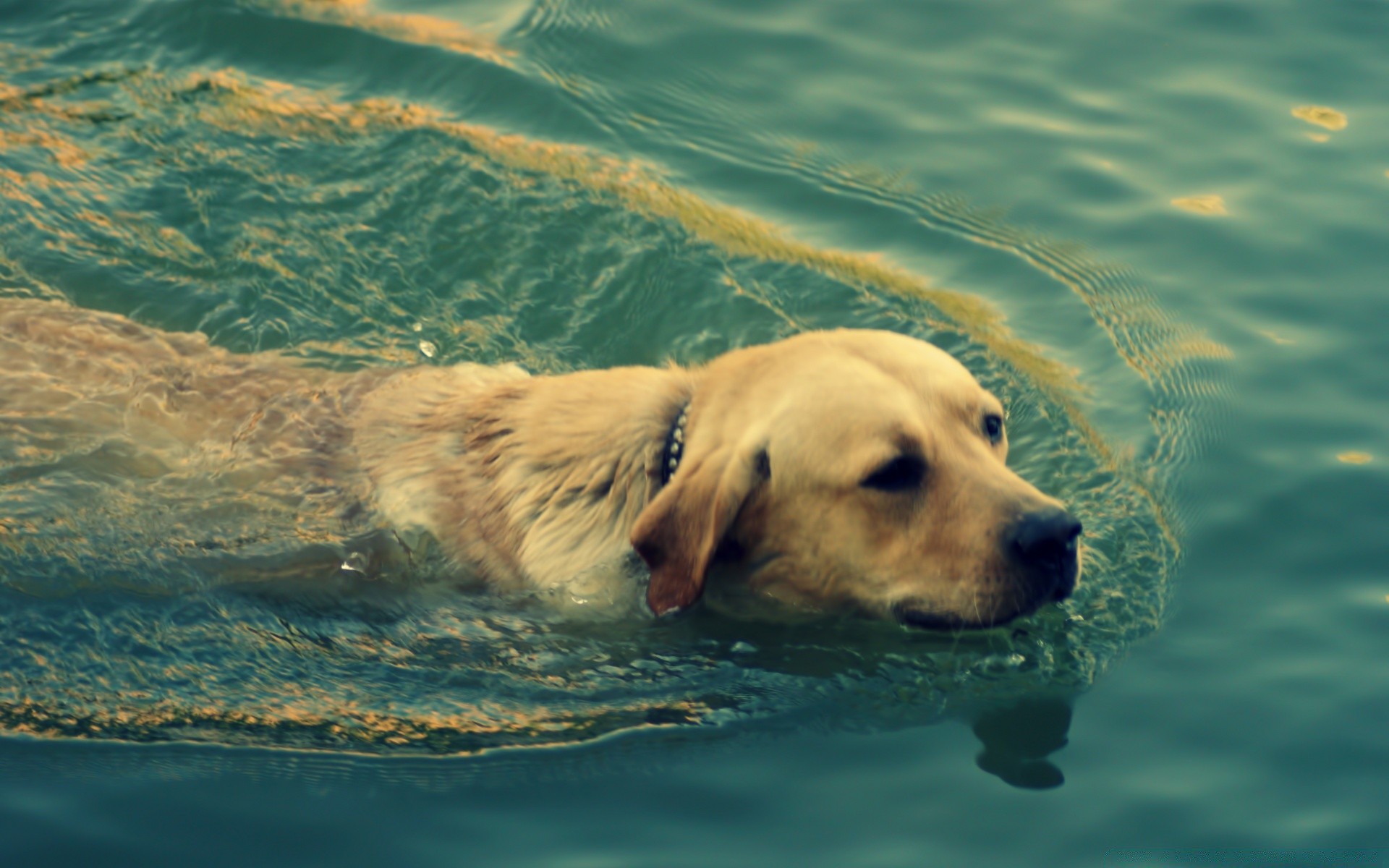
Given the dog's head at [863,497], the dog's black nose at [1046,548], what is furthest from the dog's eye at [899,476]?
the dog's black nose at [1046,548]

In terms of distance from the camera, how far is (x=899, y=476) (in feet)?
14.9

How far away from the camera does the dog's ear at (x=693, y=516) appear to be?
4.58 metres

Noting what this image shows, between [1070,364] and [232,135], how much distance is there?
5031mm

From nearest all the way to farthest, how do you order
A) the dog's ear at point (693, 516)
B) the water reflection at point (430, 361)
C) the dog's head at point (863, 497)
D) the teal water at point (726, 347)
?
the teal water at point (726, 347)
the dog's head at point (863, 497)
the dog's ear at point (693, 516)
the water reflection at point (430, 361)

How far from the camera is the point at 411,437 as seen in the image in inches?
209

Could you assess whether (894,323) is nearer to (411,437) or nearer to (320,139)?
(411,437)

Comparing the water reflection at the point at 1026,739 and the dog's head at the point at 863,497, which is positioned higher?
the dog's head at the point at 863,497

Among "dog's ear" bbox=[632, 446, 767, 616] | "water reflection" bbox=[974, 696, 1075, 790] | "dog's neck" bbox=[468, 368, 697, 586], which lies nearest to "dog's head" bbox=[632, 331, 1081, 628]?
"dog's ear" bbox=[632, 446, 767, 616]

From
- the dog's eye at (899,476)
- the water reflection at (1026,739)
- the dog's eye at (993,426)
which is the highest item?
the dog's eye at (993,426)

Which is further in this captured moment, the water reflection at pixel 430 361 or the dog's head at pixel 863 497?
the water reflection at pixel 430 361

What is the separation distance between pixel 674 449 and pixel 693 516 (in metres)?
0.32

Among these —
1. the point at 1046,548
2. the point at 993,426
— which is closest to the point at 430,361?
the point at 993,426

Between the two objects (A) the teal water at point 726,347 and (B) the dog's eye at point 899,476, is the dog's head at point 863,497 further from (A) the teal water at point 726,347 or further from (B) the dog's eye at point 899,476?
(A) the teal water at point 726,347

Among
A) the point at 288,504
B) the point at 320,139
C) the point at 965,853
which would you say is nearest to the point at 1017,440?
the point at 965,853
